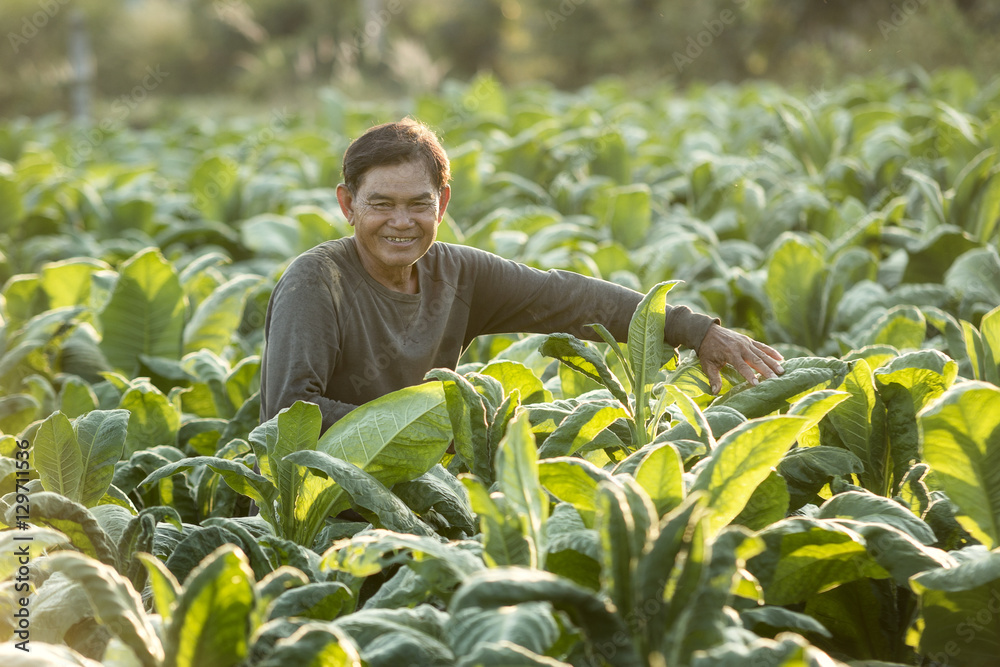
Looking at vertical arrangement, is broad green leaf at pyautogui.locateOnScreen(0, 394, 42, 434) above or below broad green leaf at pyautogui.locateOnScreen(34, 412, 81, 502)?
below

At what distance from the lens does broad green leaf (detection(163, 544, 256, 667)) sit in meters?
1.13

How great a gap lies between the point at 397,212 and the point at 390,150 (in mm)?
140

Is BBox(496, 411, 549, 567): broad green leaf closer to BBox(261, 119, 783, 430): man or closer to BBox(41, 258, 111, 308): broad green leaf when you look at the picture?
BBox(261, 119, 783, 430): man

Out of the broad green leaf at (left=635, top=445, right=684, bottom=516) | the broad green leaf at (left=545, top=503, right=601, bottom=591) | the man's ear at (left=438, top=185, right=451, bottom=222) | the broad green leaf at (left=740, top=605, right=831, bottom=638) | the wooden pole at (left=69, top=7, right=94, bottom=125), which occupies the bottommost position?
the broad green leaf at (left=740, top=605, right=831, bottom=638)

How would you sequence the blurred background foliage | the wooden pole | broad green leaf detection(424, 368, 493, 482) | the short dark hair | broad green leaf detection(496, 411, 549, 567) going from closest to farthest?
broad green leaf detection(496, 411, 549, 567) → broad green leaf detection(424, 368, 493, 482) → the short dark hair → the wooden pole → the blurred background foliage

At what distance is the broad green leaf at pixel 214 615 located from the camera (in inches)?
44.7

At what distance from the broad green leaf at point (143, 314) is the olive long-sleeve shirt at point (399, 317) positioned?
2.75ft

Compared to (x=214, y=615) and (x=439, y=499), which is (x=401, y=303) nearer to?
(x=439, y=499)

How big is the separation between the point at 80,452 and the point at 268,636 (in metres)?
0.79

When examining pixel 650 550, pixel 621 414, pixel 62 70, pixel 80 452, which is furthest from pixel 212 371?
pixel 62 70

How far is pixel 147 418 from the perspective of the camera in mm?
2404

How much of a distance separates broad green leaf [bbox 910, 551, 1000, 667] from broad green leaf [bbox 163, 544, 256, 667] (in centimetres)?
86

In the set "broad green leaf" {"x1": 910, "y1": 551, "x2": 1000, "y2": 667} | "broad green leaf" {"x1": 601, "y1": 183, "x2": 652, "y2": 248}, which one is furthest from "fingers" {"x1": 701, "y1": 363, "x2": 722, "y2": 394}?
"broad green leaf" {"x1": 601, "y1": 183, "x2": 652, "y2": 248}

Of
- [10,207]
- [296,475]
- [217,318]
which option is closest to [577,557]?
[296,475]
